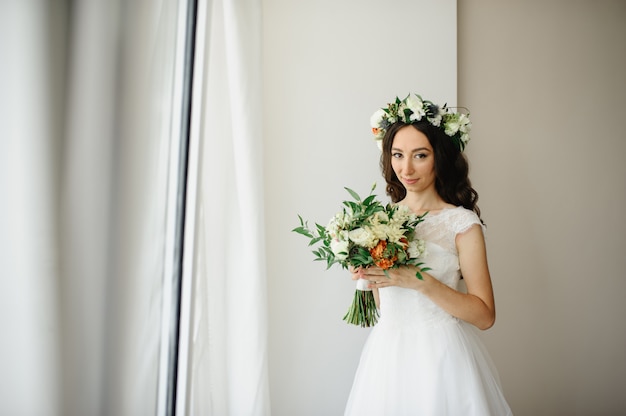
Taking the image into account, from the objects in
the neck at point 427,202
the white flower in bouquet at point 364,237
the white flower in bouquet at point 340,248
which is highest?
the neck at point 427,202

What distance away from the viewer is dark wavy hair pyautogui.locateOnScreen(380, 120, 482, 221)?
6.18 feet

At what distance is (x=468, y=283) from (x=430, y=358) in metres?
0.30

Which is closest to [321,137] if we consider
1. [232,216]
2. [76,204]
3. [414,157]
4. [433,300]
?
[414,157]

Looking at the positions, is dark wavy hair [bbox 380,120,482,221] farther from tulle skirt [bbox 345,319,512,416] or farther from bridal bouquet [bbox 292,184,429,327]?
tulle skirt [bbox 345,319,512,416]

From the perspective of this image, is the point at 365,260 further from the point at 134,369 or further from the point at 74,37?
the point at 74,37

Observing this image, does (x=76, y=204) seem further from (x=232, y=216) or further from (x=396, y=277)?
(x=396, y=277)

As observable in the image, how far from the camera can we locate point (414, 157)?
1.88m

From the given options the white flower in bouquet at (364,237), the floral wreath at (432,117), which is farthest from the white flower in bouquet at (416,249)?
the floral wreath at (432,117)

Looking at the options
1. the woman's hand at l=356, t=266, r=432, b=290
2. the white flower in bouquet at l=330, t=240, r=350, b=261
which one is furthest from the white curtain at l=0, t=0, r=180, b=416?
the woman's hand at l=356, t=266, r=432, b=290

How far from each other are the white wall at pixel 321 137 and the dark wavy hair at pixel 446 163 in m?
0.45

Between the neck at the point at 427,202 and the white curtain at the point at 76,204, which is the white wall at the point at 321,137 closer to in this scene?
the neck at the point at 427,202

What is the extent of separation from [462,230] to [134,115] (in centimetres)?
118

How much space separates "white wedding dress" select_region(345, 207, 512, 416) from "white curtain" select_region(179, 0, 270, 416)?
415mm

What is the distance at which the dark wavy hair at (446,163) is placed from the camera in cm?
188
